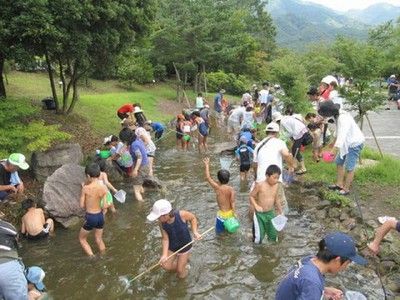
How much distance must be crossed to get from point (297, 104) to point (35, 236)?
1077cm

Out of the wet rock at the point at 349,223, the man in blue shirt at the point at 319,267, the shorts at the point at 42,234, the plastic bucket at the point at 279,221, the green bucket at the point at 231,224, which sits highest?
the man in blue shirt at the point at 319,267

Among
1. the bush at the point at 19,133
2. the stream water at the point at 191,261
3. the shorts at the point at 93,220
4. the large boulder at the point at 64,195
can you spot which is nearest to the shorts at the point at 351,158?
Answer: the stream water at the point at 191,261

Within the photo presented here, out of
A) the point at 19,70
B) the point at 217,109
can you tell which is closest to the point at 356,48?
the point at 217,109

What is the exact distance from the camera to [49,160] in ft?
39.1

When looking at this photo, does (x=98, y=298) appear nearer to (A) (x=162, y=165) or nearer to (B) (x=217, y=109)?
(A) (x=162, y=165)

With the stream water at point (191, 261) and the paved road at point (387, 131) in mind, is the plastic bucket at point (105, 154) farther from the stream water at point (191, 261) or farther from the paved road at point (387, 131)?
the paved road at point (387, 131)

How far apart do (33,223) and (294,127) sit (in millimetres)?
7009

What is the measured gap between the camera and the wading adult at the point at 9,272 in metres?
5.25

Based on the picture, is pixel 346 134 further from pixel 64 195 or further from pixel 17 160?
pixel 17 160

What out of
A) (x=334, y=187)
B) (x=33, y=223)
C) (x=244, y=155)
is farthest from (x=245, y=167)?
(x=33, y=223)

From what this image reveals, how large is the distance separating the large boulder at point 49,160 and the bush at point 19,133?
1.92 ft

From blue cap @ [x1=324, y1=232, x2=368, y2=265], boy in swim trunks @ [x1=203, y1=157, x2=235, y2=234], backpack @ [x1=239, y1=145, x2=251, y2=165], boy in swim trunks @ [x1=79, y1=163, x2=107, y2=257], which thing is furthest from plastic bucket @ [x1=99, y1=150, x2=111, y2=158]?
blue cap @ [x1=324, y1=232, x2=368, y2=265]

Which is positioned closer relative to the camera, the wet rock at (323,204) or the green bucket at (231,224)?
the green bucket at (231,224)

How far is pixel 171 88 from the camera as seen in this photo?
125 ft
